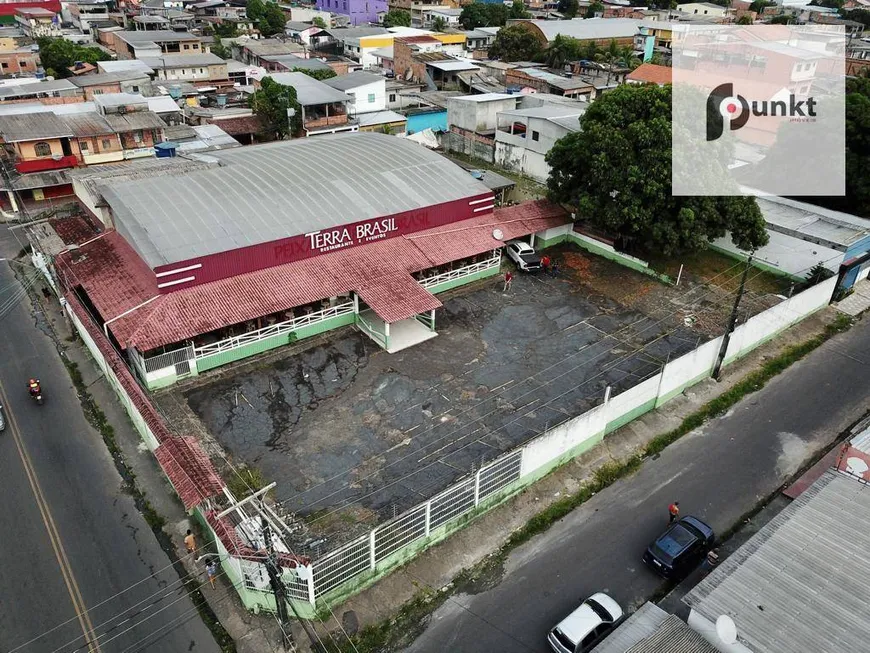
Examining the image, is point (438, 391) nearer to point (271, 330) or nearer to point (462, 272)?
point (271, 330)

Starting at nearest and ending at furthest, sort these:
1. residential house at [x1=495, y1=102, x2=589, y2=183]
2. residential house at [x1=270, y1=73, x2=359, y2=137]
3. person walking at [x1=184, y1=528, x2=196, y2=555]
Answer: person walking at [x1=184, y1=528, x2=196, y2=555] < residential house at [x1=495, y1=102, x2=589, y2=183] < residential house at [x1=270, y1=73, x2=359, y2=137]

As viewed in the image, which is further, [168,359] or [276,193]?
[276,193]

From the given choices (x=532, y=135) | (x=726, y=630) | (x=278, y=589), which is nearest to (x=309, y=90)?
(x=532, y=135)

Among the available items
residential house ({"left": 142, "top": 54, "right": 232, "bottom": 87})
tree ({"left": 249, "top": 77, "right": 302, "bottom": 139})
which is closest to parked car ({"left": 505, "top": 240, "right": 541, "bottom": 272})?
tree ({"left": 249, "top": 77, "right": 302, "bottom": 139})

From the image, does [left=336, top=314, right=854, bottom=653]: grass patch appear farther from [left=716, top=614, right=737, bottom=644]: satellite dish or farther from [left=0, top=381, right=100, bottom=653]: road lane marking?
[left=0, top=381, right=100, bottom=653]: road lane marking

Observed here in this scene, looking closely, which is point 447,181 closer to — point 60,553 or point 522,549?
point 522,549

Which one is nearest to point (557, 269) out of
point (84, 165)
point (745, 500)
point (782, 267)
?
point (782, 267)
